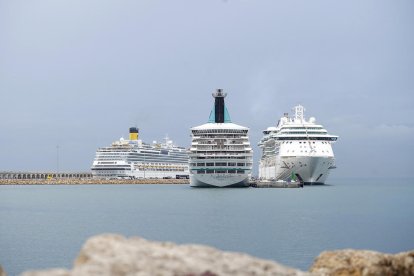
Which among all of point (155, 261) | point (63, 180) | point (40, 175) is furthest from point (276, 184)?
point (40, 175)

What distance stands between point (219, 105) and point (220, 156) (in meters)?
21.7

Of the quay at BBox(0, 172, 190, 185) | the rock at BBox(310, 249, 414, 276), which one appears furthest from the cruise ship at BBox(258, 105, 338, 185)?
the rock at BBox(310, 249, 414, 276)

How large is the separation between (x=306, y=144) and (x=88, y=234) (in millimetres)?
62864

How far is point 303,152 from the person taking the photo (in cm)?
9506

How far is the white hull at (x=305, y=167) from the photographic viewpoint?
314 ft

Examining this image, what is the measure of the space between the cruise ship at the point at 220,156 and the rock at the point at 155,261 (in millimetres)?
76160

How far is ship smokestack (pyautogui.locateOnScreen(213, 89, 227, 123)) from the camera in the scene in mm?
102875

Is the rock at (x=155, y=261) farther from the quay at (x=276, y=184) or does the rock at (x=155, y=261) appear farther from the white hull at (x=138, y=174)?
the white hull at (x=138, y=174)

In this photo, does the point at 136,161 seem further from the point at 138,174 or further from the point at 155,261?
the point at 155,261

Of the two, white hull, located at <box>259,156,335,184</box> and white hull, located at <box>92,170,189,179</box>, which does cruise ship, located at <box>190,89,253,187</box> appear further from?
white hull, located at <box>92,170,189,179</box>

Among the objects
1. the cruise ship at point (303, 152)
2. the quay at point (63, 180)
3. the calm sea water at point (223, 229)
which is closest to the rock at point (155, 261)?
the calm sea water at point (223, 229)

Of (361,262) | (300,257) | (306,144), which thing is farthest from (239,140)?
(361,262)

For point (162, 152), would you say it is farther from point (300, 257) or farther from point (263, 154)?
point (300, 257)

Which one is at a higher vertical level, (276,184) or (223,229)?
(276,184)
